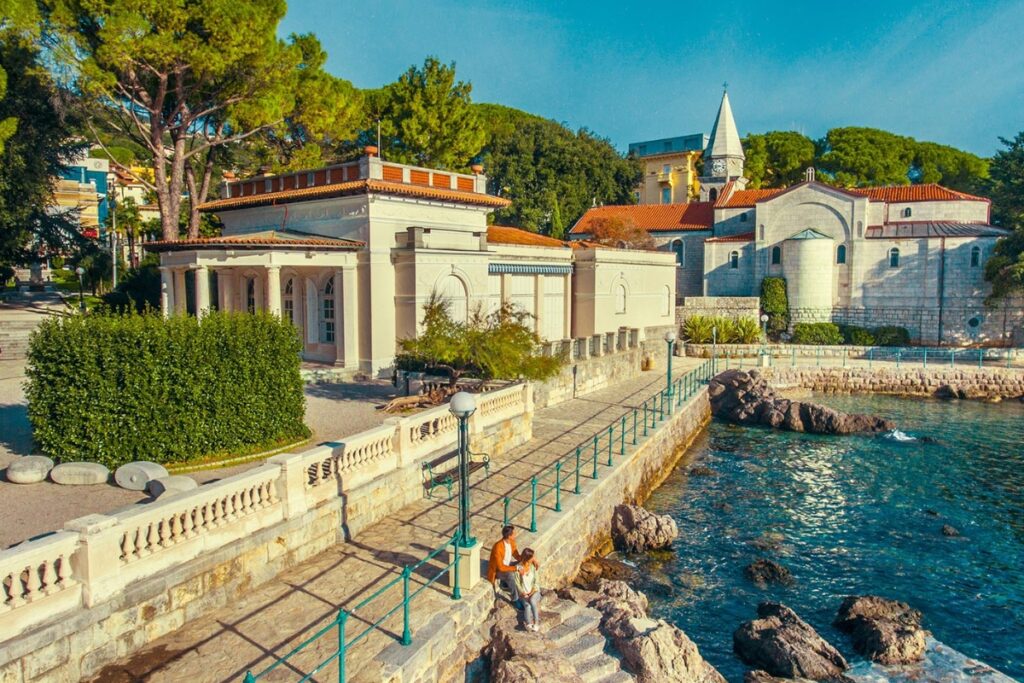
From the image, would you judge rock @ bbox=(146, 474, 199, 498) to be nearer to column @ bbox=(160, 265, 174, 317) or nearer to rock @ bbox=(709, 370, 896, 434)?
column @ bbox=(160, 265, 174, 317)

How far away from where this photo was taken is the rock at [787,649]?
1033 centimetres

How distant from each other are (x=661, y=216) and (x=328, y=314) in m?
35.0

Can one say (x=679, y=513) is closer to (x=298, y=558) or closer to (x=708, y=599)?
(x=708, y=599)

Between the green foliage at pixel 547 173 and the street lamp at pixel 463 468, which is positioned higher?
the green foliage at pixel 547 173

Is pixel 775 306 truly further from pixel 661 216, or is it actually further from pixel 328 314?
pixel 328 314

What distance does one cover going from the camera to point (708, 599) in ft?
41.8

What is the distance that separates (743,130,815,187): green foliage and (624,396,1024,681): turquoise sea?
47.7 meters

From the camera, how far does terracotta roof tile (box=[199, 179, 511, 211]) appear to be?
23.5m

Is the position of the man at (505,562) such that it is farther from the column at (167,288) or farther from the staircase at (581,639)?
the column at (167,288)

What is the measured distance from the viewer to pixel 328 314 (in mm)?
25312

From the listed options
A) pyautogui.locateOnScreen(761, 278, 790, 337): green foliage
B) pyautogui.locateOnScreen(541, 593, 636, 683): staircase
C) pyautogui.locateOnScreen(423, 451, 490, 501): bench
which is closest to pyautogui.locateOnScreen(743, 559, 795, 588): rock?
pyautogui.locateOnScreen(541, 593, 636, 683): staircase

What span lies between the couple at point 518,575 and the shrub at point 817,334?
124 ft

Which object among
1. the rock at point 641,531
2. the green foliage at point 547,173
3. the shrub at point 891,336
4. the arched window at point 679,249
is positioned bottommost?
the rock at point 641,531

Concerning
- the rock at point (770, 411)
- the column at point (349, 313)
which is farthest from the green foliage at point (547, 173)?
the column at point (349, 313)
